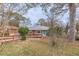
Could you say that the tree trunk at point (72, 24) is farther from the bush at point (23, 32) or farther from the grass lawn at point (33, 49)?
the bush at point (23, 32)

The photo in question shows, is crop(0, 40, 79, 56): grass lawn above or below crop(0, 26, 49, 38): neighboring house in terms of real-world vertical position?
below

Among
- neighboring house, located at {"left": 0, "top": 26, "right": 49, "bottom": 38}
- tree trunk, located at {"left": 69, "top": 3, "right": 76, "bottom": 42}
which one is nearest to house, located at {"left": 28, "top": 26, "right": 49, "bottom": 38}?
neighboring house, located at {"left": 0, "top": 26, "right": 49, "bottom": 38}

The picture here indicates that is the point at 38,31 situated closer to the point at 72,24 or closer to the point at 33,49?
the point at 33,49

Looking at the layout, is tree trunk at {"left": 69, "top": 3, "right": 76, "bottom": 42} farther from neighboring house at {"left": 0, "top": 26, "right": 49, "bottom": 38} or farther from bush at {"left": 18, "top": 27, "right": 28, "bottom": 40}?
bush at {"left": 18, "top": 27, "right": 28, "bottom": 40}

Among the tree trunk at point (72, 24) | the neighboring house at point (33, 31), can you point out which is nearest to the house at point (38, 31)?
the neighboring house at point (33, 31)

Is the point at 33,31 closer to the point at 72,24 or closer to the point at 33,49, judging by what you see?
the point at 33,49

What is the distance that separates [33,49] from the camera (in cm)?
281

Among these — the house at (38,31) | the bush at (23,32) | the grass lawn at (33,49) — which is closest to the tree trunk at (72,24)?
the grass lawn at (33,49)

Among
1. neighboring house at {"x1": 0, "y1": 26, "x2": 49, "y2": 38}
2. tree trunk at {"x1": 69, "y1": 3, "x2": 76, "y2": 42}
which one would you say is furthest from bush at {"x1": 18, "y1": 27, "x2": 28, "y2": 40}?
tree trunk at {"x1": 69, "y1": 3, "x2": 76, "y2": 42}

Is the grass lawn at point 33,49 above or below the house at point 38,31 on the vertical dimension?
below

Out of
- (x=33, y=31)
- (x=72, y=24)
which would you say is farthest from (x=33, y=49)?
A: (x=72, y=24)

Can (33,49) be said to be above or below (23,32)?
below

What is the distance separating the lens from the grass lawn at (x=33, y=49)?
2801 mm

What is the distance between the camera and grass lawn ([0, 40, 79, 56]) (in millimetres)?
2801
